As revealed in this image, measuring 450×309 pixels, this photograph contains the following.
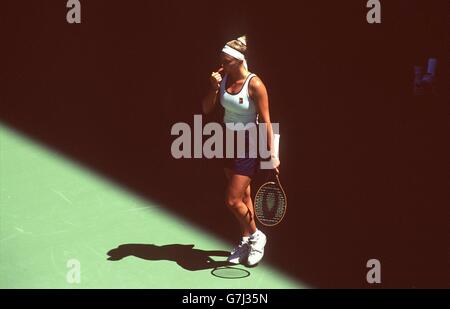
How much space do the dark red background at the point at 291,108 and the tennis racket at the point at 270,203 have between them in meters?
0.51

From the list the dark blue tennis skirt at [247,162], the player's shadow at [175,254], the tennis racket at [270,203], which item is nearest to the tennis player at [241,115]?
the dark blue tennis skirt at [247,162]

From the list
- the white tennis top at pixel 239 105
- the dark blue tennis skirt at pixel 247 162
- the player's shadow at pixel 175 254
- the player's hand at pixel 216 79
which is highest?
the player's hand at pixel 216 79

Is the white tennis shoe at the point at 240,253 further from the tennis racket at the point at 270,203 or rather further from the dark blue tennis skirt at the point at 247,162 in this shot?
the dark blue tennis skirt at the point at 247,162

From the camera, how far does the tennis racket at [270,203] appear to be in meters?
6.77

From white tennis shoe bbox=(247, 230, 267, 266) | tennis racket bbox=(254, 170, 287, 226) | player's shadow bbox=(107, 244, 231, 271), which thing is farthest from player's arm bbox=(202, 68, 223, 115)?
player's shadow bbox=(107, 244, 231, 271)

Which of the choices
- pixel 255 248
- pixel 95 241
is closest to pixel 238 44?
pixel 255 248

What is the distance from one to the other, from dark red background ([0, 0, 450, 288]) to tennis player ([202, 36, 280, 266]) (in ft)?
1.11

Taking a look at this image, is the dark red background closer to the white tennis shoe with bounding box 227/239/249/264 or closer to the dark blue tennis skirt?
the white tennis shoe with bounding box 227/239/249/264

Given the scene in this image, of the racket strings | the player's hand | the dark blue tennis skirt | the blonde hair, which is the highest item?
the blonde hair

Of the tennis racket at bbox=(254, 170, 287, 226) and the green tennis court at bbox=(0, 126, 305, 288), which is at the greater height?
the tennis racket at bbox=(254, 170, 287, 226)

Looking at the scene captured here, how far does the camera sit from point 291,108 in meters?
11.8

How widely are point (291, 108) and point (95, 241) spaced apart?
5152mm

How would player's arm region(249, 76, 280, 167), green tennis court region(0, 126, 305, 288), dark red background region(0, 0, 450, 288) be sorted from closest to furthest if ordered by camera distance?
player's arm region(249, 76, 280, 167) → green tennis court region(0, 126, 305, 288) → dark red background region(0, 0, 450, 288)

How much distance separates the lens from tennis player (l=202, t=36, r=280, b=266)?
649 cm
